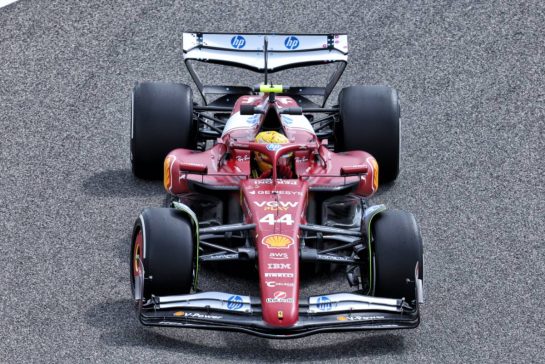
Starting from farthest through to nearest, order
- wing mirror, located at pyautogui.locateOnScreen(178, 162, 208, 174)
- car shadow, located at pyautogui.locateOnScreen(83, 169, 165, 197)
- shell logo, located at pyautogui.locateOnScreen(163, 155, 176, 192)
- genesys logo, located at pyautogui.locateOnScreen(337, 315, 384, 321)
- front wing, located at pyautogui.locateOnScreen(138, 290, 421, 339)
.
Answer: car shadow, located at pyautogui.locateOnScreen(83, 169, 165, 197) < shell logo, located at pyautogui.locateOnScreen(163, 155, 176, 192) < wing mirror, located at pyautogui.locateOnScreen(178, 162, 208, 174) < genesys logo, located at pyautogui.locateOnScreen(337, 315, 384, 321) < front wing, located at pyautogui.locateOnScreen(138, 290, 421, 339)

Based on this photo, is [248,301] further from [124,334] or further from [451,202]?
[451,202]

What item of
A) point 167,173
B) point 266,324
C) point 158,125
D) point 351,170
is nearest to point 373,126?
point 351,170

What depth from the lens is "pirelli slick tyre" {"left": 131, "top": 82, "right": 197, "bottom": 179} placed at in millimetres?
16688

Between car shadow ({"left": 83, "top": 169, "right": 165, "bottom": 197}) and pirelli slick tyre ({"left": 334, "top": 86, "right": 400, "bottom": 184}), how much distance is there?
202 centimetres

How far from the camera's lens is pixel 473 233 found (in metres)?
16.0

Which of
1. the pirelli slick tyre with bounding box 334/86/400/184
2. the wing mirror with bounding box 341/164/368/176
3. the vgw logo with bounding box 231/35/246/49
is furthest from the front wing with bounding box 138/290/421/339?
the vgw logo with bounding box 231/35/246/49

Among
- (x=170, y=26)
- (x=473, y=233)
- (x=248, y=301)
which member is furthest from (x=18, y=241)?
(x=170, y=26)

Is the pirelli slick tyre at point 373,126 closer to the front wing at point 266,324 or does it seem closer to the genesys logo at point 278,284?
→ the front wing at point 266,324

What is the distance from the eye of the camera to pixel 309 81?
19844 millimetres

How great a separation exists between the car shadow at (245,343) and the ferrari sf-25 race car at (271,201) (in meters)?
0.31

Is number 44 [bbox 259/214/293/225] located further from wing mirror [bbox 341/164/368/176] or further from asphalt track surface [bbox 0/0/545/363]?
wing mirror [bbox 341/164/368/176]

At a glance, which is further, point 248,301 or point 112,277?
point 112,277

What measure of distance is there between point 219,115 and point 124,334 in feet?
14.9

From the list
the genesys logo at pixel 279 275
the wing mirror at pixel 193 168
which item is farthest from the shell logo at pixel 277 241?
the wing mirror at pixel 193 168
